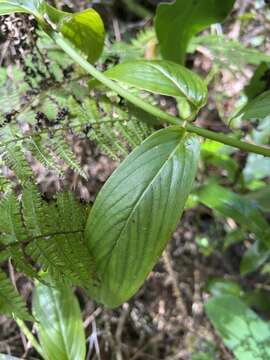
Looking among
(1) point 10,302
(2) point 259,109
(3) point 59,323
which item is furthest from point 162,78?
(3) point 59,323

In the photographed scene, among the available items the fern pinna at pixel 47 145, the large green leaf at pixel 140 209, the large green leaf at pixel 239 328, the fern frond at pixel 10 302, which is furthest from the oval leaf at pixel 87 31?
the large green leaf at pixel 239 328

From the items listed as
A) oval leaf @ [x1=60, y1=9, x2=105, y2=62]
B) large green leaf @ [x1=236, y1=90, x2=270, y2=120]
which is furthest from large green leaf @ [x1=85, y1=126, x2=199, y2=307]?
oval leaf @ [x1=60, y1=9, x2=105, y2=62]

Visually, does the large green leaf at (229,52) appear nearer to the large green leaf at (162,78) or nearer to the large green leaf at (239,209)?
the large green leaf at (239,209)

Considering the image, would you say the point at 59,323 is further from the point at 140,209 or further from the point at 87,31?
the point at 87,31

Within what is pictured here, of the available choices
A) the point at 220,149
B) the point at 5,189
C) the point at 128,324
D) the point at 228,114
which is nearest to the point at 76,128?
the point at 5,189

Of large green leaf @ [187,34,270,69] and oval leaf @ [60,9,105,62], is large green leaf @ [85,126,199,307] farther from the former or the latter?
large green leaf @ [187,34,270,69]

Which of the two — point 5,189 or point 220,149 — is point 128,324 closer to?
point 220,149
